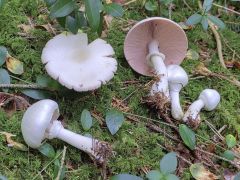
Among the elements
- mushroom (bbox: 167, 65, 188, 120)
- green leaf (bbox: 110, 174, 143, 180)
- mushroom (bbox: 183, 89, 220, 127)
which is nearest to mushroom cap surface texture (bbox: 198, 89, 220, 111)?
mushroom (bbox: 183, 89, 220, 127)

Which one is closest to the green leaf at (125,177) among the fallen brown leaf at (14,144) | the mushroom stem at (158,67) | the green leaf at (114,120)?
the green leaf at (114,120)

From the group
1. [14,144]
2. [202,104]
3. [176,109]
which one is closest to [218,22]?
[202,104]

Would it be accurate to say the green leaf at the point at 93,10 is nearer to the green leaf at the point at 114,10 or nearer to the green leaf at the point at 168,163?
the green leaf at the point at 114,10

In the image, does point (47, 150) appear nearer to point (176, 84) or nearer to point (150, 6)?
point (176, 84)

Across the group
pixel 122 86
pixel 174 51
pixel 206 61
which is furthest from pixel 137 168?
pixel 206 61

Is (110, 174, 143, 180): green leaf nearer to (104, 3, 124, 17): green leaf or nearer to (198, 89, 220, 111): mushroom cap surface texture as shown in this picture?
(198, 89, 220, 111): mushroom cap surface texture

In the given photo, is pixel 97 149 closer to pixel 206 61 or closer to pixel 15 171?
pixel 15 171

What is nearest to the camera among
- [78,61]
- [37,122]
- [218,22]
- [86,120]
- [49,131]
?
[37,122]
